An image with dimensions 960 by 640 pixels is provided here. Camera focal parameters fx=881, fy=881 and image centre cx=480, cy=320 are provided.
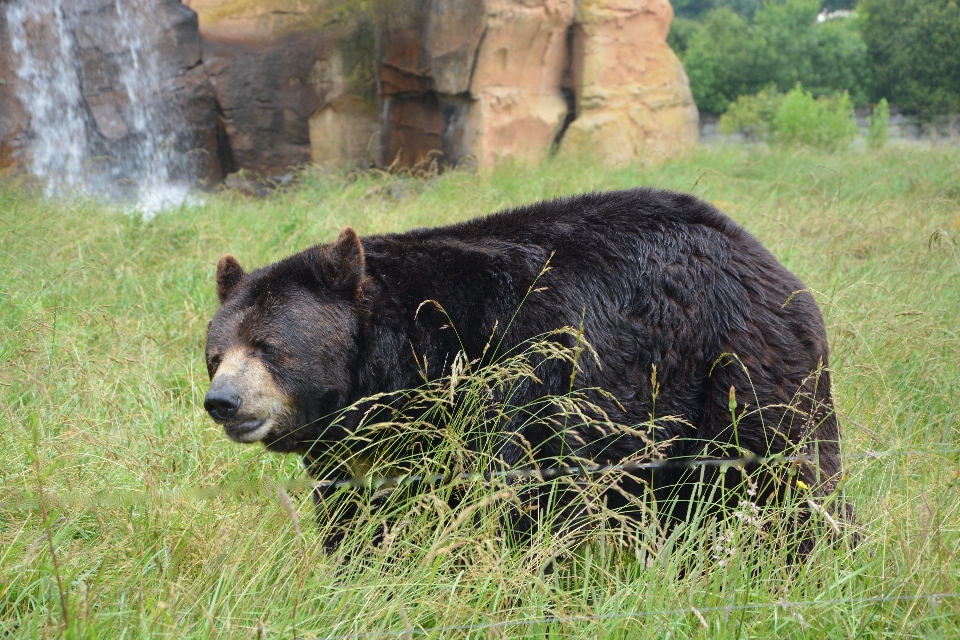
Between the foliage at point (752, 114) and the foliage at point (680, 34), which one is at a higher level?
the foliage at point (680, 34)

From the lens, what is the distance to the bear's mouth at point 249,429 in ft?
10.2

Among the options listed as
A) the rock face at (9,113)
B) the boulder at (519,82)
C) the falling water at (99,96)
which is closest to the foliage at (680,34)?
the boulder at (519,82)

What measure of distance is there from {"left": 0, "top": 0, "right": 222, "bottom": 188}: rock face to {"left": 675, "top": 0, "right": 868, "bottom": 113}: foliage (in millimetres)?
24529

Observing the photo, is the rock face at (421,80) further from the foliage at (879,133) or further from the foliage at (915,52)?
the foliage at (915,52)

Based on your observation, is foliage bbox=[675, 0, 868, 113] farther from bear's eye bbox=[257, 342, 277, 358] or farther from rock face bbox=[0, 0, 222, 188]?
bear's eye bbox=[257, 342, 277, 358]

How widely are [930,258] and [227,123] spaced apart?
29.6ft

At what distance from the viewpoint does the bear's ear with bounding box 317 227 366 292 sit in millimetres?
3340

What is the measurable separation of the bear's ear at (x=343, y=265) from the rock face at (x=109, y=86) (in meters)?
8.45

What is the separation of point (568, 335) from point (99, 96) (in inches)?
397

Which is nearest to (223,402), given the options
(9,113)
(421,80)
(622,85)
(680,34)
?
(9,113)

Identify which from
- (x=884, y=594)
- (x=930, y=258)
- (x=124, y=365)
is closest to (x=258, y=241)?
(x=124, y=365)

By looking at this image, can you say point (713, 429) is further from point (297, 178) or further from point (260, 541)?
point (297, 178)

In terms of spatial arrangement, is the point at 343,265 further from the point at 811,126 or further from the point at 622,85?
the point at 811,126

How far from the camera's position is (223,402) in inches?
119
